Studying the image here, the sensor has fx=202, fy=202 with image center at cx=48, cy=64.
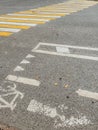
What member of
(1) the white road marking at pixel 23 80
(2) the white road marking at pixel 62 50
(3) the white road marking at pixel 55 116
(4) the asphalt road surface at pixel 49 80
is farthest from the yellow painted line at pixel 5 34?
(3) the white road marking at pixel 55 116

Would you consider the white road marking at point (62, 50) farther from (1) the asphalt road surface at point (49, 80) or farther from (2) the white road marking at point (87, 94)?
(2) the white road marking at point (87, 94)

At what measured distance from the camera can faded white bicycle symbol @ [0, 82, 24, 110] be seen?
4.19 metres

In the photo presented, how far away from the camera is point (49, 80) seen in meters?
5.17

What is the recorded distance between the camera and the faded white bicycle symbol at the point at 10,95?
13.8 feet

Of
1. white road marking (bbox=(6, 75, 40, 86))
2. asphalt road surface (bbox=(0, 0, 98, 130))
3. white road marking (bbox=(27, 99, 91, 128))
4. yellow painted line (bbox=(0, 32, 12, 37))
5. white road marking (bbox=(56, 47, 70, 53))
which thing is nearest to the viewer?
white road marking (bbox=(27, 99, 91, 128))

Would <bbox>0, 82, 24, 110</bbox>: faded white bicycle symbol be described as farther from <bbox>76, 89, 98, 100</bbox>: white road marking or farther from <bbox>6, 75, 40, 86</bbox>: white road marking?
<bbox>76, 89, 98, 100</bbox>: white road marking

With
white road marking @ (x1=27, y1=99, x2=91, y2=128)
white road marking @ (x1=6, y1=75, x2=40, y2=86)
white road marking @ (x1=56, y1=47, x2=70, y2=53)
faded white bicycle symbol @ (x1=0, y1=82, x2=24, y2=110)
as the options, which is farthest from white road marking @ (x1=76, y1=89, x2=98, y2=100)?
white road marking @ (x1=56, y1=47, x2=70, y2=53)

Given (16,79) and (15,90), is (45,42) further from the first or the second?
(15,90)

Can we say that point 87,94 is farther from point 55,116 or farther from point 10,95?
point 10,95

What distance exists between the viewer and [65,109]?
4.07m

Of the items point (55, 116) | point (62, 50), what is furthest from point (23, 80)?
point (62, 50)

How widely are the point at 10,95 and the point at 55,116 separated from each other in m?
1.20

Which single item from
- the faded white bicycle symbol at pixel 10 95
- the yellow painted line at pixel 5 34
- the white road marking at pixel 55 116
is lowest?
the white road marking at pixel 55 116

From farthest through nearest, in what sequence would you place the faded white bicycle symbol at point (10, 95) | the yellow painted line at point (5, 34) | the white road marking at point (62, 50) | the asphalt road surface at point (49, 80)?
the yellow painted line at point (5, 34) → the white road marking at point (62, 50) → the faded white bicycle symbol at point (10, 95) → the asphalt road surface at point (49, 80)
